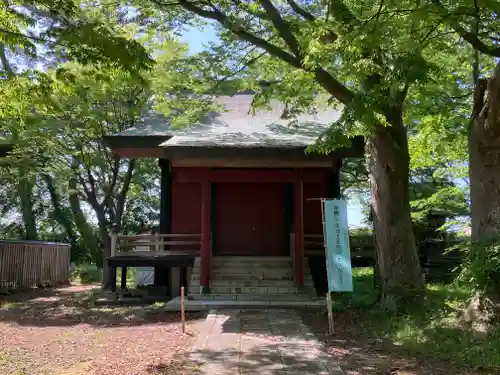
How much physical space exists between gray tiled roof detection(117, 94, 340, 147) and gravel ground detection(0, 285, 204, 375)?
4.36 meters

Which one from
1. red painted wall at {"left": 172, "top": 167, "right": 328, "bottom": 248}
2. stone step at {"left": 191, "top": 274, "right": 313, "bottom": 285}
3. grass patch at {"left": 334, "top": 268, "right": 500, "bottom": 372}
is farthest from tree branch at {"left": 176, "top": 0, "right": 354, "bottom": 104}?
red painted wall at {"left": 172, "top": 167, "right": 328, "bottom": 248}

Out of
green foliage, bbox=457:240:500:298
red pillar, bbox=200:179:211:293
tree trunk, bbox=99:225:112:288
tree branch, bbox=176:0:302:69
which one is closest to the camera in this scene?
green foliage, bbox=457:240:500:298

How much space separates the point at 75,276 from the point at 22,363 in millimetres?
20943

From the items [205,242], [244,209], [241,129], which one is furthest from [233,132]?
[205,242]

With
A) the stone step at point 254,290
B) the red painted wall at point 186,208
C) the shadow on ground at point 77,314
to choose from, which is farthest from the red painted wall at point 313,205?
the shadow on ground at point 77,314

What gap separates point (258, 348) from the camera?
23.3 feet

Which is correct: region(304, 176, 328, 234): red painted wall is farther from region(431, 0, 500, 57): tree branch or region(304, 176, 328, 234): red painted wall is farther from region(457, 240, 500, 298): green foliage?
region(431, 0, 500, 57): tree branch

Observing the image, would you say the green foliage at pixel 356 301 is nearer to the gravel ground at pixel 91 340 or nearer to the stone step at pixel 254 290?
the stone step at pixel 254 290

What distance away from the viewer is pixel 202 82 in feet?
36.9

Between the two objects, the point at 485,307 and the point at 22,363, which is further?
the point at 485,307

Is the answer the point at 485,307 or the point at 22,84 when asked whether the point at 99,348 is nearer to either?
the point at 22,84

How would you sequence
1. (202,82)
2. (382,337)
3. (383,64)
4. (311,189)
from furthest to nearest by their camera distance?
(311,189), (202,82), (383,64), (382,337)

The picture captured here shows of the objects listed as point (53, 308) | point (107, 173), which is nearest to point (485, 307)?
point (53, 308)

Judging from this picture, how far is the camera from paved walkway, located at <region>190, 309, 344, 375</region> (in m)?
5.94
